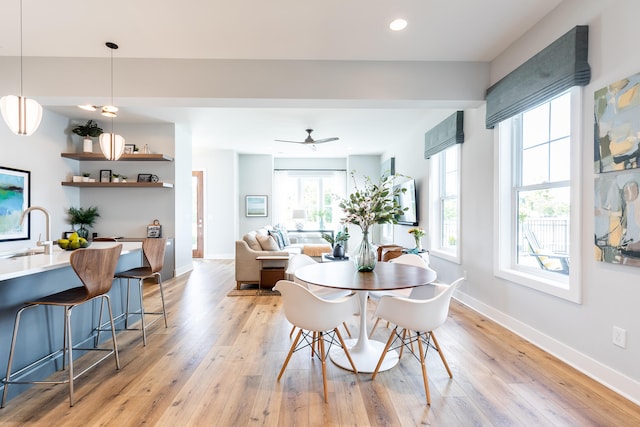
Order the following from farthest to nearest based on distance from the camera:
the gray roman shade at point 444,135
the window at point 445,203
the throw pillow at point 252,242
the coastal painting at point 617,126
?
the throw pillow at point 252,242
the window at point 445,203
the gray roman shade at point 444,135
the coastal painting at point 617,126

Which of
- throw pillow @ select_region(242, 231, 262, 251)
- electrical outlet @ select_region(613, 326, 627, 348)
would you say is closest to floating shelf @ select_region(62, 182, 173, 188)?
throw pillow @ select_region(242, 231, 262, 251)

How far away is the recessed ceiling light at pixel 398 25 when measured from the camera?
8.93ft

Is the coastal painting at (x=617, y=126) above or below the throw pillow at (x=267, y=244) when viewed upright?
above

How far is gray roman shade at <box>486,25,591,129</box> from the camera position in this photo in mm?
2291

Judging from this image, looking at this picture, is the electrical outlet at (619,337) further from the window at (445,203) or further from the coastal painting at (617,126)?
the window at (445,203)

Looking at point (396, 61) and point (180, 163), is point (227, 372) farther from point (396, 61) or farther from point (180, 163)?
point (180, 163)

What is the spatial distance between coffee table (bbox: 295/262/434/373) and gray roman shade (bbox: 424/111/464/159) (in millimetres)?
2226

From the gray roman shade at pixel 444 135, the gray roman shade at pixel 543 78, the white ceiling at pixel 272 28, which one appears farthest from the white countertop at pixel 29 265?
the gray roman shade at pixel 444 135

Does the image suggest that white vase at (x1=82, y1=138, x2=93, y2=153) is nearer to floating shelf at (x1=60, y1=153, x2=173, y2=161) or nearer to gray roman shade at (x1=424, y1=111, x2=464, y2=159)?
floating shelf at (x1=60, y1=153, x2=173, y2=161)

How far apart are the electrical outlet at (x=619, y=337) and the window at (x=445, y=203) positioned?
213 cm

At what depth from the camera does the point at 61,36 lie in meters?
2.95

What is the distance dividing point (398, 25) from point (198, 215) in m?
6.98

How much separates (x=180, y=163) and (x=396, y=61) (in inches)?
171

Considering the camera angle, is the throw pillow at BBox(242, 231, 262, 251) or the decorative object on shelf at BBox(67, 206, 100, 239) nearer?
the throw pillow at BBox(242, 231, 262, 251)
